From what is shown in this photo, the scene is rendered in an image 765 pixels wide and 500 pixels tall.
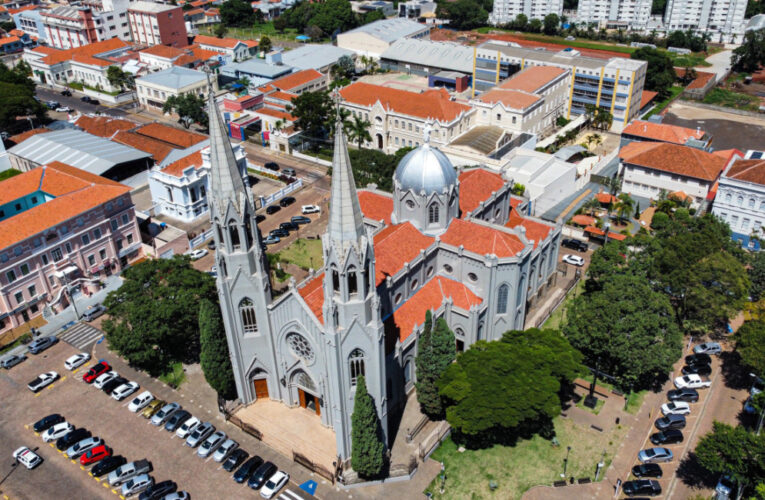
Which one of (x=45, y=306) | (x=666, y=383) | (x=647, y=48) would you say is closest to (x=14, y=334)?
(x=45, y=306)

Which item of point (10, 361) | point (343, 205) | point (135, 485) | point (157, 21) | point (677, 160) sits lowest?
point (135, 485)

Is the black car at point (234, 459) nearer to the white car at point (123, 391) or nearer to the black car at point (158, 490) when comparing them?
the black car at point (158, 490)

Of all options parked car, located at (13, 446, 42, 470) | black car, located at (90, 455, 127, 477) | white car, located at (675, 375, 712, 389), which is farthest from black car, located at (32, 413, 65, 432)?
white car, located at (675, 375, 712, 389)

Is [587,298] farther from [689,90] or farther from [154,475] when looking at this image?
[689,90]

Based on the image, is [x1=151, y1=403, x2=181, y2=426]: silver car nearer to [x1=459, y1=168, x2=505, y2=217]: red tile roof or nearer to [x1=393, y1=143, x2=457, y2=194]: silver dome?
[x1=393, y1=143, x2=457, y2=194]: silver dome

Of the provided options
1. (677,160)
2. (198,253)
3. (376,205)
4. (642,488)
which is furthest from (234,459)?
(677,160)

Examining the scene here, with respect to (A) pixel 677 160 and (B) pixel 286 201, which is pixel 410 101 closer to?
(B) pixel 286 201

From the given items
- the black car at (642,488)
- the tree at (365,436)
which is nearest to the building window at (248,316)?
the tree at (365,436)
